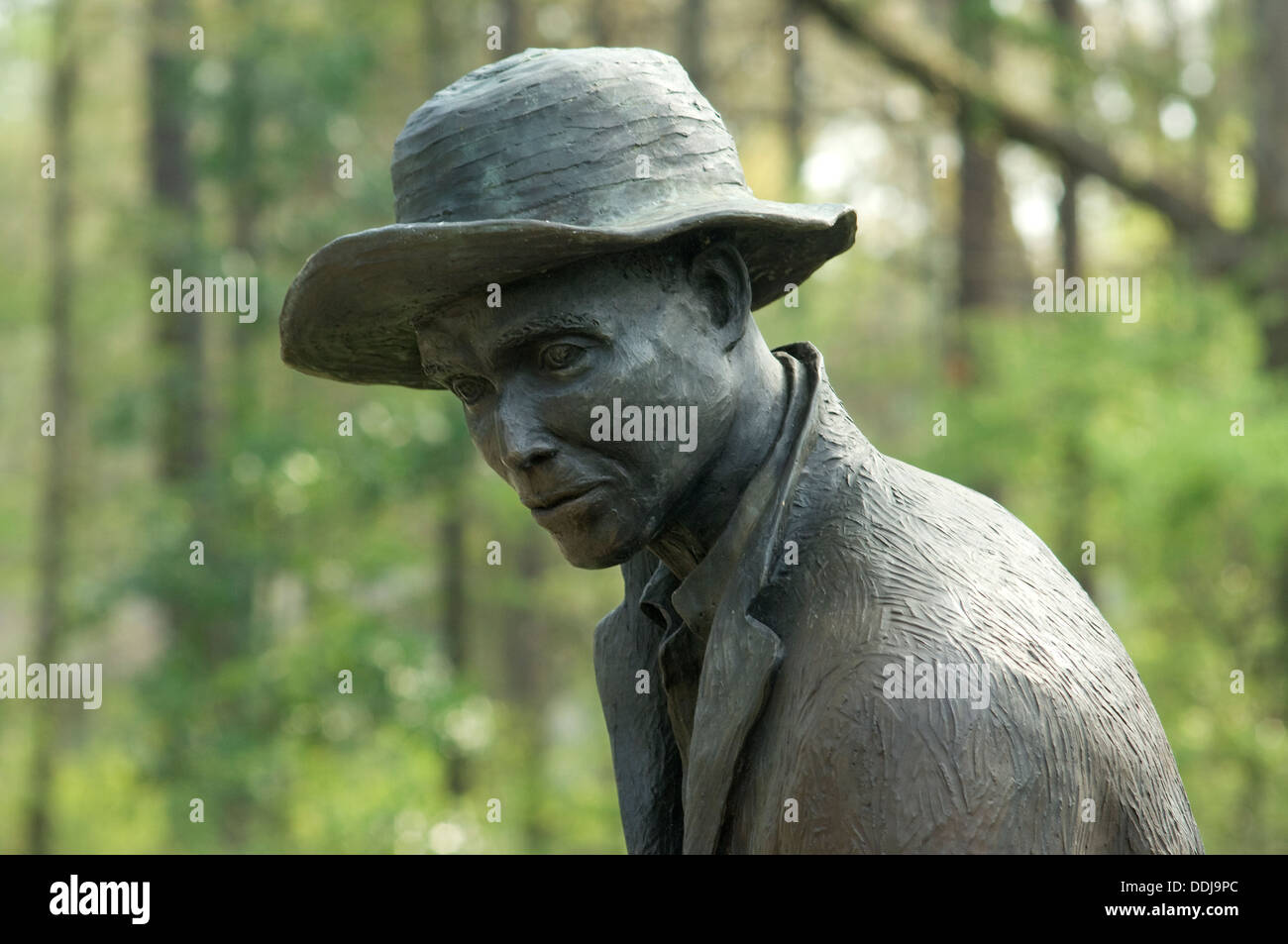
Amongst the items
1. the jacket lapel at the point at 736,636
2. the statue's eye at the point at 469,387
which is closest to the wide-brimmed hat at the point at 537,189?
the statue's eye at the point at 469,387

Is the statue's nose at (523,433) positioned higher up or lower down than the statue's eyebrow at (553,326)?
lower down

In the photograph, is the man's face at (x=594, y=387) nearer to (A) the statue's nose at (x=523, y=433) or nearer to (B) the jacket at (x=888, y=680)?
(A) the statue's nose at (x=523, y=433)

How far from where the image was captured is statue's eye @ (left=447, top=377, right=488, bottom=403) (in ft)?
7.88

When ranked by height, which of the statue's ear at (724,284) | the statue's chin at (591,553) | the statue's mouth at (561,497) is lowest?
the statue's chin at (591,553)

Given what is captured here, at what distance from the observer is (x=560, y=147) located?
2264 mm

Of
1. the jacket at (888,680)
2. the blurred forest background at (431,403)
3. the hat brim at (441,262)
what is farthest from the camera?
the blurred forest background at (431,403)

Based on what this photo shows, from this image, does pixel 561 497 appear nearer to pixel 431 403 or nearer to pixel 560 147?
pixel 560 147

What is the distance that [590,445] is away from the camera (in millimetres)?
2316

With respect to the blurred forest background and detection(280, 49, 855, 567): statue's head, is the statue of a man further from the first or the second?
the blurred forest background

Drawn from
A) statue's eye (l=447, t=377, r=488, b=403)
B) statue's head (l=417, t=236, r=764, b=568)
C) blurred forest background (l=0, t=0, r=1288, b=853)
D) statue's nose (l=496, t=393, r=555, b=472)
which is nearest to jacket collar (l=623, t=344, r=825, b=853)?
statue's head (l=417, t=236, r=764, b=568)

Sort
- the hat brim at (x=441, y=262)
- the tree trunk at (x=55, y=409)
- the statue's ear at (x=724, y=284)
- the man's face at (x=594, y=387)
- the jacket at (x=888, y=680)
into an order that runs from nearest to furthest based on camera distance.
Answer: the jacket at (x=888, y=680)
the hat brim at (x=441, y=262)
the man's face at (x=594, y=387)
the statue's ear at (x=724, y=284)
the tree trunk at (x=55, y=409)

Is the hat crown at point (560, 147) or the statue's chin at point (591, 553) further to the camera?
the statue's chin at point (591, 553)

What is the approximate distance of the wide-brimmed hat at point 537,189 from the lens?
2.20m

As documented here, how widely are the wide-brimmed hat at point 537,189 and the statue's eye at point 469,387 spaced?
4.8 inches
